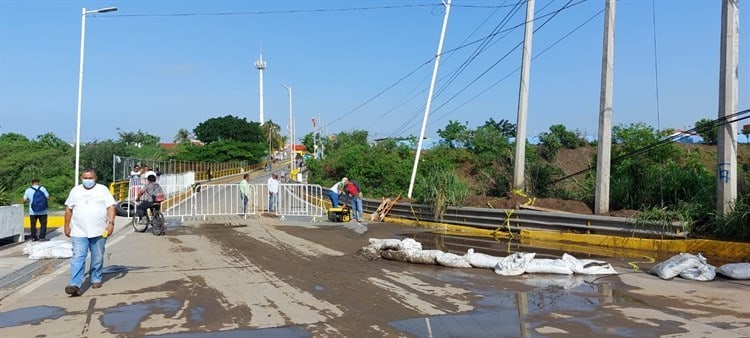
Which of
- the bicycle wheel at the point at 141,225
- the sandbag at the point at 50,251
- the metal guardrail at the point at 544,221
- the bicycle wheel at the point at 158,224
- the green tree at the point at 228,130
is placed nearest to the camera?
the sandbag at the point at 50,251

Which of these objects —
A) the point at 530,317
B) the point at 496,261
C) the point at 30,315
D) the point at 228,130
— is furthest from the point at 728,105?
the point at 228,130

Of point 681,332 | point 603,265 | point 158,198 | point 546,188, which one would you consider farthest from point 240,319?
point 546,188

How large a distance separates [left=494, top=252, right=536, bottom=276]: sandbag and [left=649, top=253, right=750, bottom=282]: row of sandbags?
1.95 m

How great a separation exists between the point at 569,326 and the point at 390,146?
33898 millimetres

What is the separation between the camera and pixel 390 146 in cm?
3988

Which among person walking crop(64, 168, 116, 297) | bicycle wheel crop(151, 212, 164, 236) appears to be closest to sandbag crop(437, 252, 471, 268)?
person walking crop(64, 168, 116, 297)

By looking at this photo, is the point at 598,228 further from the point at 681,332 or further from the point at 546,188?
the point at 681,332

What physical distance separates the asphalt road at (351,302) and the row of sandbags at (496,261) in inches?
9.7

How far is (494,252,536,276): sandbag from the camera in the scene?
9.27 metres

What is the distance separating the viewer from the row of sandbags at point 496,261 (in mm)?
9250

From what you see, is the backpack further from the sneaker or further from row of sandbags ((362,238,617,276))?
row of sandbags ((362,238,617,276))

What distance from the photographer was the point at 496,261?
32.3ft

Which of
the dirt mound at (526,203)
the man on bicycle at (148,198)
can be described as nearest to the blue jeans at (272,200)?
the man on bicycle at (148,198)

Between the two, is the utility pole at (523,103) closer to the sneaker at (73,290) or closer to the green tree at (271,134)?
the sneaker at (73,290)
